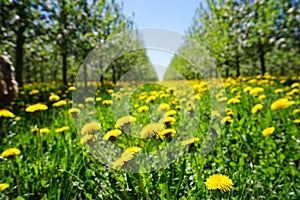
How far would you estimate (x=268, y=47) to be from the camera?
36.6 feet

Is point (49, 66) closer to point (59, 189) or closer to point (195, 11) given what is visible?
point (195, 11)

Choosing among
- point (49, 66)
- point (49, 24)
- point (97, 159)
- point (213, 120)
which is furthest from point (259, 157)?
point (49, 66)

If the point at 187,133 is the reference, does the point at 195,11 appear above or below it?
above

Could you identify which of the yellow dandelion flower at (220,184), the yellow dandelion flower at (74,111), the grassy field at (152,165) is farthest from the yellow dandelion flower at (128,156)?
the yellow dandelion flower at (74,111)

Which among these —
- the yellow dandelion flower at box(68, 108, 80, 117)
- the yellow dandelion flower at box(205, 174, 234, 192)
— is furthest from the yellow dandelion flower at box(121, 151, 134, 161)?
the yellow dandelion flower at box(68, 108, 80, 117)

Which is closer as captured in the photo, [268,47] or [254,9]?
[254,9]

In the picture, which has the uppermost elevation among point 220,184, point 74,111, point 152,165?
point 74,111

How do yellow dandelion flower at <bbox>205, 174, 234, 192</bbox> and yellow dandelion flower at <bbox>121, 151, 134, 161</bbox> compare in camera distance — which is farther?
yellow dandelion flower at <bbox>121, 151, 134, 161</bbox>

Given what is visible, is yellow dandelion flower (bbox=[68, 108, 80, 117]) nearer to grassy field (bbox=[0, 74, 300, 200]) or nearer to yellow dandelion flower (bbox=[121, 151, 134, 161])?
grassy field (bbox=[0, 74, 300, 200])

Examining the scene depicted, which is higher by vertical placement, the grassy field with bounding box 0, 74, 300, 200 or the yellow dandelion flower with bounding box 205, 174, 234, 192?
the yellow dandelion flower with bounding box 205, 174, 234, 192

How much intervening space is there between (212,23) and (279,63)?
36.9ft

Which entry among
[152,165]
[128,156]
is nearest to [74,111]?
[152,165]

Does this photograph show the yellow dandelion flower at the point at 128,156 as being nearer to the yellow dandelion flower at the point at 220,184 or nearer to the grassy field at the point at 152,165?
the grassy field at the point at 152,165

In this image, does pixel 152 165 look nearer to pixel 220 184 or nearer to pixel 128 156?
pixel 128 156
